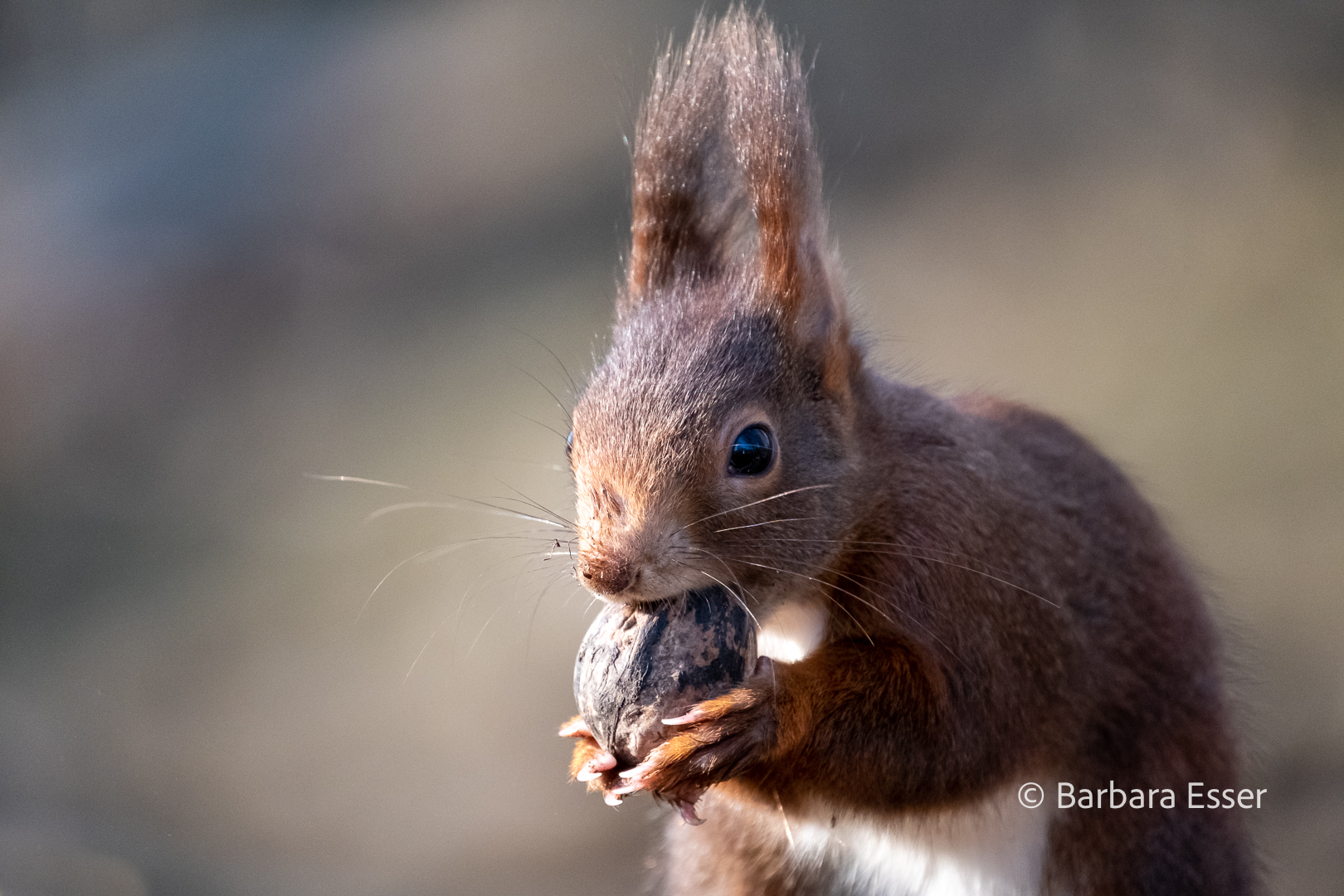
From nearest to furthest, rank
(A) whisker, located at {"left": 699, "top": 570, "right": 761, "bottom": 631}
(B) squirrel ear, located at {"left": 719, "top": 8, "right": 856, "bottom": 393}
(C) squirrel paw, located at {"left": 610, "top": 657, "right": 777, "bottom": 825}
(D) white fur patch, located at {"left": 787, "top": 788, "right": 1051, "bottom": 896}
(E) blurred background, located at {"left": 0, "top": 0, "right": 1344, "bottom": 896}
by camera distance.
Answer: (C) squirrel paw, located at {"left": 610, "top": 657, "right": 777, "bottom": 825} → (A) whisker, located at {"left": 699, "top": 570, "right": 761, "bottom": 631} → (B) squirrel ear, located at {"left": 719, "top": 8, "right": 856, "bottom": 393} → (D) white fur patch, located at {"left": 787, "top": 788, "right": 1051, "bottom": 896} → (E) blurred background, located at {"left": 0, "top": 0, "right": 1344, "bottom": 896}

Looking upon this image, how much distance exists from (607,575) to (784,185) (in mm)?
571

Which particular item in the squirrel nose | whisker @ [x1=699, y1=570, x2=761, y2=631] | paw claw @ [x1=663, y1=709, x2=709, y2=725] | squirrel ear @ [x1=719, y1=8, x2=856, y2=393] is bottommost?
paw claw @ [x1=663, y1=709, x2=709, y2=725]

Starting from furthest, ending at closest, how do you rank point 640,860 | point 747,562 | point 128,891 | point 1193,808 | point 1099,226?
1. point 1099,226
2. point 640,860
3. point 128,891
4. point 1193,808
5. point 747,562

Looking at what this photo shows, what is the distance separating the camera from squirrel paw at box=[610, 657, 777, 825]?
4.31 ft

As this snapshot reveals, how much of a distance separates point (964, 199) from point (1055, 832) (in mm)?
2228

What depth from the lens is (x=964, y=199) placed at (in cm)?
364

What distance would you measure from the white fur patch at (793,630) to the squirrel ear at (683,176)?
1.61ft

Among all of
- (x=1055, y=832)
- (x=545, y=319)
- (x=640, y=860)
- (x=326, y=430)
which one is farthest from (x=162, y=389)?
(x=1055, y=832)

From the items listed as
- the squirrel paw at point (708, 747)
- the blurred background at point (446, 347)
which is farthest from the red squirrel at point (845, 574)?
→ the blurred background at point (446, 347)

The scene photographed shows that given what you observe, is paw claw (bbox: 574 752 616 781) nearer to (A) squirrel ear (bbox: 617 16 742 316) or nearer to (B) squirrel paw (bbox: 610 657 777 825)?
(B) squirrel paw (bbox: 610 657 777 825)

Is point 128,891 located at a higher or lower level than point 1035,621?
lower

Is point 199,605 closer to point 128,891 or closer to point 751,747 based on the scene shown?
point 128,891

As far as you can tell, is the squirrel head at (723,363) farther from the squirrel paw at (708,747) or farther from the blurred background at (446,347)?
the blurred background at (446,347)

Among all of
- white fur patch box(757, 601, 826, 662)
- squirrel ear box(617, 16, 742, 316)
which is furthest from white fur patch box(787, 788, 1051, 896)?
squirrel ear box(617, 16, 742, 316)
